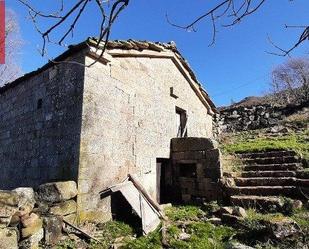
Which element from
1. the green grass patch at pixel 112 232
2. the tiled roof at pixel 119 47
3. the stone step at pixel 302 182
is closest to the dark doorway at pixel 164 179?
the green grass patch at pixel 112 232

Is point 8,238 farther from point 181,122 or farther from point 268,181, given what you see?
point 181,122

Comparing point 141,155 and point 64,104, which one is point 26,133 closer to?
point 64,104

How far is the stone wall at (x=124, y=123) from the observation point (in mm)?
5785

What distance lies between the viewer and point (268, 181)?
284 inches

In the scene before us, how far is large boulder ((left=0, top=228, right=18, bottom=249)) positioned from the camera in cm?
386

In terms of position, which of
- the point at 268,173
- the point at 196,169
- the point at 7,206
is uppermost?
the point at 196,169

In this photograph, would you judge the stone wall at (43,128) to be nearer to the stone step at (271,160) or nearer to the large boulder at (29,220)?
the large boulder at (29,220)

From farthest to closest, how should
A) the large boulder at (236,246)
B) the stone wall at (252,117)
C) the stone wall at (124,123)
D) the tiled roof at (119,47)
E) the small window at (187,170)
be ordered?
the stone wall at (252,117)
the small window at (187,170)
the tiled roof at (119,47)
the stone wall at (124,123)
the large boulder at (236,246)

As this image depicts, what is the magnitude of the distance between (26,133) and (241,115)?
506 inches

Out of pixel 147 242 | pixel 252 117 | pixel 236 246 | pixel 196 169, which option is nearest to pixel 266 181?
pixel 196 169

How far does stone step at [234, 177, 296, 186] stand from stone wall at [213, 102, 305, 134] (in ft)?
30.1

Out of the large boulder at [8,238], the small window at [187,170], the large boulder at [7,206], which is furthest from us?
the small window at [187,170]

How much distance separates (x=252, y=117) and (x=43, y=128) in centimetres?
1291

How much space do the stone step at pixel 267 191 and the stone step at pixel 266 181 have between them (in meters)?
0.27
